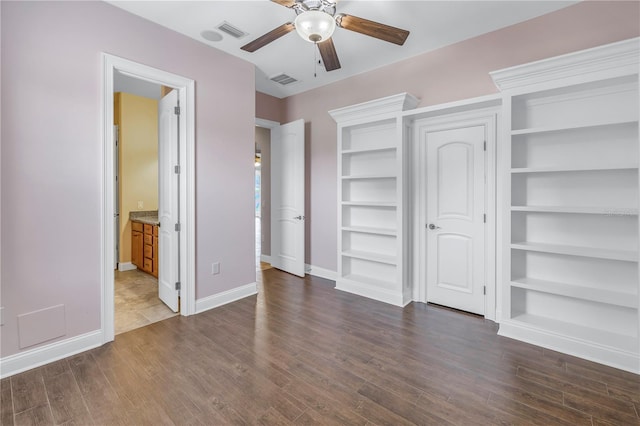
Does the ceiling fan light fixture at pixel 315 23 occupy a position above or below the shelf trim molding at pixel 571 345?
above

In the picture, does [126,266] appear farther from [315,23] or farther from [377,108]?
[315,23]

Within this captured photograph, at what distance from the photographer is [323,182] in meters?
4.73

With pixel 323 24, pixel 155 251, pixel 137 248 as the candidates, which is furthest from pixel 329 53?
pixel 137 248

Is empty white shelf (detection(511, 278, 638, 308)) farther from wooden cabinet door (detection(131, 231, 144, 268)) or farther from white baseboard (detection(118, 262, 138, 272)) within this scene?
white baseboard (detection(118, 262, 138, 272))

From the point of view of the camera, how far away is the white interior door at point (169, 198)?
10.9 feet

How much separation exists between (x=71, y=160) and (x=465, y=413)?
3.40m

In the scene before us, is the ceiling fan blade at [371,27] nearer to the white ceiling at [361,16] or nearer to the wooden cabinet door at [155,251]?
the white ceiling at [361,16]

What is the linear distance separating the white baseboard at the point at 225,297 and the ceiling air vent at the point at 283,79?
291 centimetres

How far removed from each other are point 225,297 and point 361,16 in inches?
132

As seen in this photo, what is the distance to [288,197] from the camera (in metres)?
4.96

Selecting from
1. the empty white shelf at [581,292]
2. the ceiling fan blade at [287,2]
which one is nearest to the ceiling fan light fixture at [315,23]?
the ceiling fan blade at [287,2]

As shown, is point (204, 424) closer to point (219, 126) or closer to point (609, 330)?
point (219, 126)

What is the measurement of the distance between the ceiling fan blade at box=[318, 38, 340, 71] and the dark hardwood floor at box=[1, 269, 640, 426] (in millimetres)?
2545

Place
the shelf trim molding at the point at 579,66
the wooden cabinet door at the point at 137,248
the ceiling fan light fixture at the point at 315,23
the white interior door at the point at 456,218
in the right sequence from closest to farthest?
1. the ceiling fan light fixture at the point at 315,23
2. the shelf trim molding at the point at 579,66
3. the white interior door at the point at 456,218
4. the wooden cabinet door at the point at 137,248
